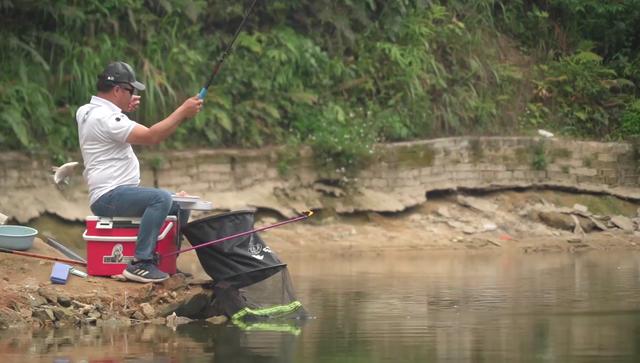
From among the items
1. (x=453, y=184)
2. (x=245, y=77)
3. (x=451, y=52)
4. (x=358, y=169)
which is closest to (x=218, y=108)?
(x=245, y=77)

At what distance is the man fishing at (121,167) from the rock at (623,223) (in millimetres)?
10413

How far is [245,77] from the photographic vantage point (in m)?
20.2

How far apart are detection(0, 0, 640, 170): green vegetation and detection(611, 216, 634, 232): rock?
2.34m

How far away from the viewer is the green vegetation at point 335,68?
18844 mm

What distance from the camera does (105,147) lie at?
36.6ft

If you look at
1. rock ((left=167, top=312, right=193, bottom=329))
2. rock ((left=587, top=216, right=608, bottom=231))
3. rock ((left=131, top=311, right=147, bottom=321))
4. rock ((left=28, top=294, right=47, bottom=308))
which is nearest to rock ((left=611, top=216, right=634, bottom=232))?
rock ((left=587, top=216, right=608, bottom=231))

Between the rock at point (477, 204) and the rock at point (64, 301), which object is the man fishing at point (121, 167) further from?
the rock at point (477, 204)

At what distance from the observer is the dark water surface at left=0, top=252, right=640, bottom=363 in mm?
9055

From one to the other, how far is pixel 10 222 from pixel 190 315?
641cm

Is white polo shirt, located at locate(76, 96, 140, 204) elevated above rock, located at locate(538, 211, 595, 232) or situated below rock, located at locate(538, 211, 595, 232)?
above

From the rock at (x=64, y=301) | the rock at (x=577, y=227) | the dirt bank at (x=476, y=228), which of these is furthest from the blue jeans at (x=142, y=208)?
the rock at (x=577, y=227)

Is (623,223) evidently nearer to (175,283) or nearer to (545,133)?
(545,133)

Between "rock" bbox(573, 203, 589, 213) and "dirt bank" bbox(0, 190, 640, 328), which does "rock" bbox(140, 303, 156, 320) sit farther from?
"rock" bbox(573, 203, 589, 213)

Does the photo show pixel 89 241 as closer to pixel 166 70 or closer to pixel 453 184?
pixel 166 70
